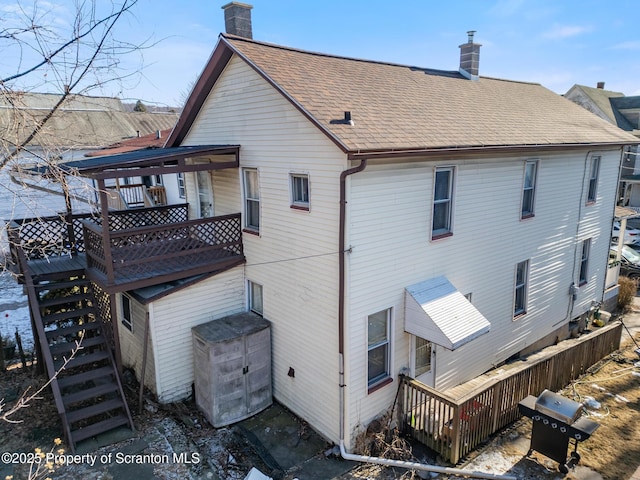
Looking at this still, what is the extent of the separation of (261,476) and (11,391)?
768cm

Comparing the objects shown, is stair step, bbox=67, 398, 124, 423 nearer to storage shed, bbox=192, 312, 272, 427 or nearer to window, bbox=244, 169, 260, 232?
storage shed, bbox=192, 312, 272, 427

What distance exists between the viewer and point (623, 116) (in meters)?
36.2

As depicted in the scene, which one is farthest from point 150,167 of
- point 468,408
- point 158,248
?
point 468,408

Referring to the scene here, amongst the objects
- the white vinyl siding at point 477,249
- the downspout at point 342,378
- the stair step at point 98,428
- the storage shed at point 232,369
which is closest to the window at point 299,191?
the downspout at point 342,378

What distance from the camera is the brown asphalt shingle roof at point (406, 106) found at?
312 inches

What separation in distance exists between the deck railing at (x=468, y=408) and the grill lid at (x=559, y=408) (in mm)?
879

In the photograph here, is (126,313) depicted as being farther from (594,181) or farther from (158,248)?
(594,181)

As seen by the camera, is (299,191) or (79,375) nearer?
(299,191)

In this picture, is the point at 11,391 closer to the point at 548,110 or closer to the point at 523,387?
the point at 523,387

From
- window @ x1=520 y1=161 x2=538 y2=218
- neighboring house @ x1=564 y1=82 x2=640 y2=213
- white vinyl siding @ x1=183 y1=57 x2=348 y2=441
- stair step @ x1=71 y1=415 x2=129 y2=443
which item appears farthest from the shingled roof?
neighboring house @ x1=564 y1=82 x2=640 y2=213

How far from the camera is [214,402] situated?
29.6ft

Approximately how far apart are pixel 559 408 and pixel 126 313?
10.4 meters

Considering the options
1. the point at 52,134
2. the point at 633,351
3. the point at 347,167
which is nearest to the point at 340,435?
the point at 347,167

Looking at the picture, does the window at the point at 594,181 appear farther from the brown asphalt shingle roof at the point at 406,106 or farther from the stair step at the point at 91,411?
the stair step at the point at 91,411
